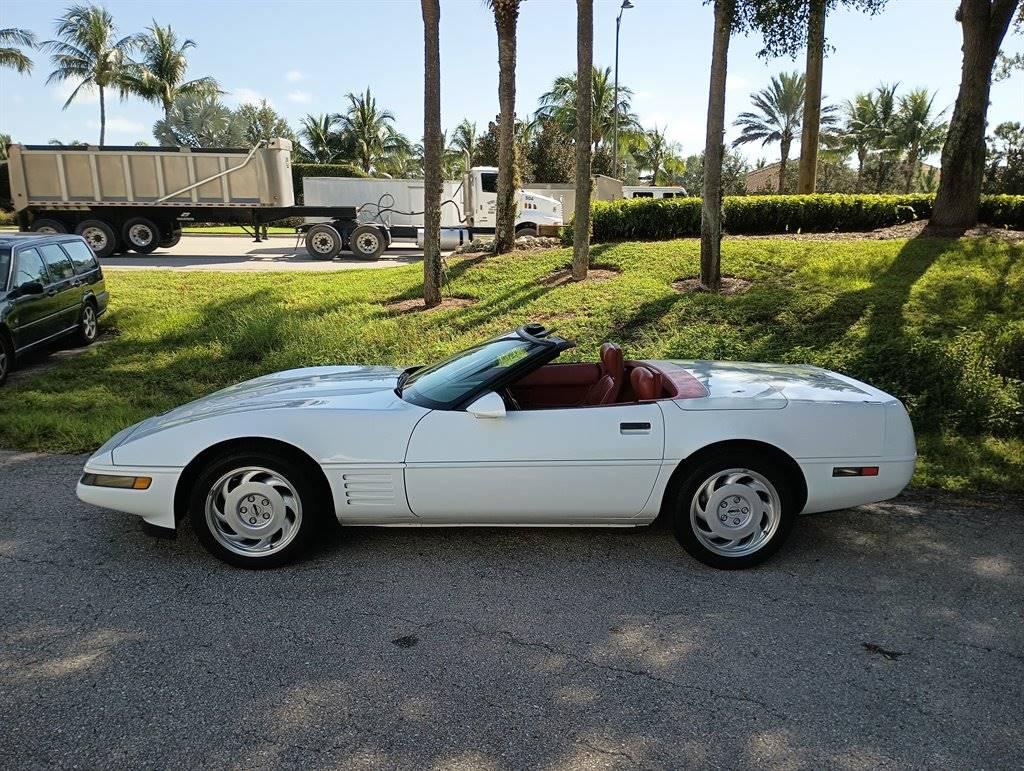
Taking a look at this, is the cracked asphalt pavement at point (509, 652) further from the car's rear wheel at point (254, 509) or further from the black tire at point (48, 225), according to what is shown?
the black tire at point (48, 225)

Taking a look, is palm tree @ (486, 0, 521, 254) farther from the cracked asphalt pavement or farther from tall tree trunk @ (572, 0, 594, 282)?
the cracked asphalt pavement

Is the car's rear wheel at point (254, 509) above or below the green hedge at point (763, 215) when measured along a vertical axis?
below

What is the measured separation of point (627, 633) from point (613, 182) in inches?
1257

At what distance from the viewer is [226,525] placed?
146 inches

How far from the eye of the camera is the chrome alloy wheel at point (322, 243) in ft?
65.3

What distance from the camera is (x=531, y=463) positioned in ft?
12.0

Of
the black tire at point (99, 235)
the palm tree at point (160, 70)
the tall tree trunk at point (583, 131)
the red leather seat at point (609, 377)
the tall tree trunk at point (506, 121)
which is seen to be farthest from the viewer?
the palm tree at point (160, 70)

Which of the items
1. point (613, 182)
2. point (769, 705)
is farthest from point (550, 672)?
point (613, 182)

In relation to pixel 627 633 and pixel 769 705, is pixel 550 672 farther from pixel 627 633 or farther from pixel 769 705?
pixel 769 705

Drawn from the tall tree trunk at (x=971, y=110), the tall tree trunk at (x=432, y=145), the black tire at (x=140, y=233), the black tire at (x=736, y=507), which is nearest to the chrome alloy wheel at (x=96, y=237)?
the black tire at (x=140, y=233)

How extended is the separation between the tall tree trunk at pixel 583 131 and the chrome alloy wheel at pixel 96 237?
1439 cm

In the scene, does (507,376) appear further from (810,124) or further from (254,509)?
(810,124)

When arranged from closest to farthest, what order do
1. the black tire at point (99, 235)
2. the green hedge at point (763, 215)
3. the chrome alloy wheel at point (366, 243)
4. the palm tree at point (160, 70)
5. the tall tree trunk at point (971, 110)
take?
the tall tree trunk at point (971, 110), the green hedge at point (763, 215), the black tire at point (99, 235), the chrome alloy wheel at point (366, 243), the palm tree at point (160, 70)

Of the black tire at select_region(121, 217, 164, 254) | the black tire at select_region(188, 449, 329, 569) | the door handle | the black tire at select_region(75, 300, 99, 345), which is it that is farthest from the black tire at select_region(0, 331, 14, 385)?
the black tire at select_region(121, 217, 164, 254)
